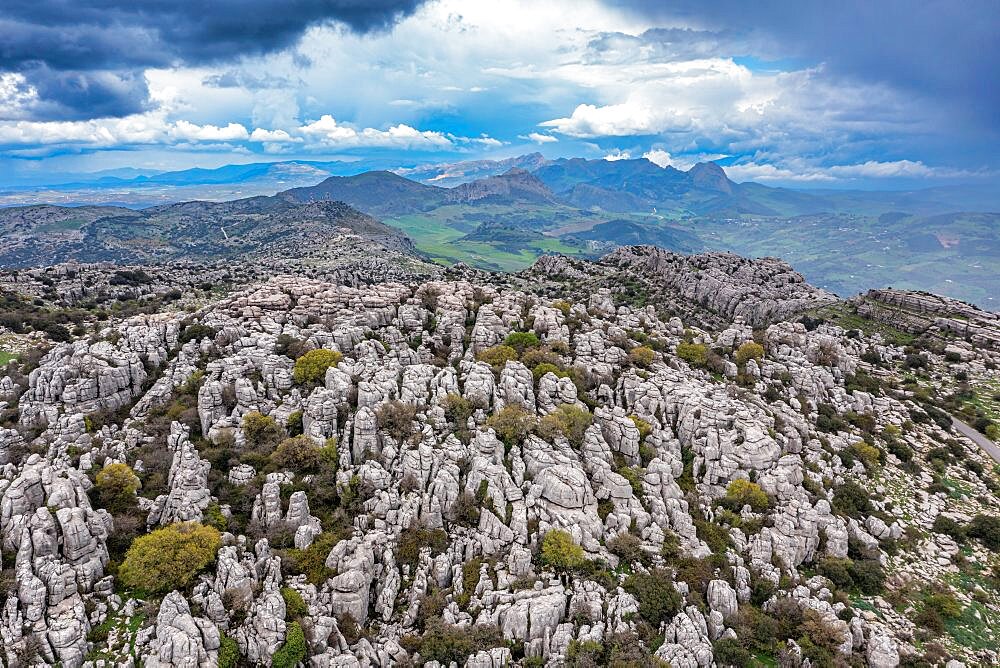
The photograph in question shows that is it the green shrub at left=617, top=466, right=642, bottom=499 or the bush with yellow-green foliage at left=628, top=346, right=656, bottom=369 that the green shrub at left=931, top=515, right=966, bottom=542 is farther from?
the bush with yellow-green foliage at left=628, top=346, right=656, bottom=369

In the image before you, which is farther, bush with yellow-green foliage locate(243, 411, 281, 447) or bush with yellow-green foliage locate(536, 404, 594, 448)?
bush with yellow-green foliage locate(536, 404, 594, 448)

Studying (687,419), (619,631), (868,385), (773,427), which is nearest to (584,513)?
(619,631)

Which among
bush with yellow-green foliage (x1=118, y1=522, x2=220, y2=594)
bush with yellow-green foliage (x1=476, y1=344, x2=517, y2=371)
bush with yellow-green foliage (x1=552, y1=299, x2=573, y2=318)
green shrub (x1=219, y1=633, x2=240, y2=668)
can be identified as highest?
bush with yellow-green foliage (x1=552, y1=299, x2=573, y2=318)

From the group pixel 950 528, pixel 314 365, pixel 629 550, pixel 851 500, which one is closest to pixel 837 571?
pixel 851 500

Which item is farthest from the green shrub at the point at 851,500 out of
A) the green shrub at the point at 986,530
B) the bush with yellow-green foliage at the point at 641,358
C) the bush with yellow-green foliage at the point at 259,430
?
the bush with yellow-green foliage at the point at 259,430

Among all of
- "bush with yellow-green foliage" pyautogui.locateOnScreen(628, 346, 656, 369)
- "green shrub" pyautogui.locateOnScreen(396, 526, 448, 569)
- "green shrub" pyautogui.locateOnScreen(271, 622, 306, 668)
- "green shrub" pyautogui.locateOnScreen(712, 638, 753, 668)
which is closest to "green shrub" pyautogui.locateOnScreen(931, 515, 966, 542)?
"green shrub" pyautogui.locateOnScreen(712, 638, 753, 668)
